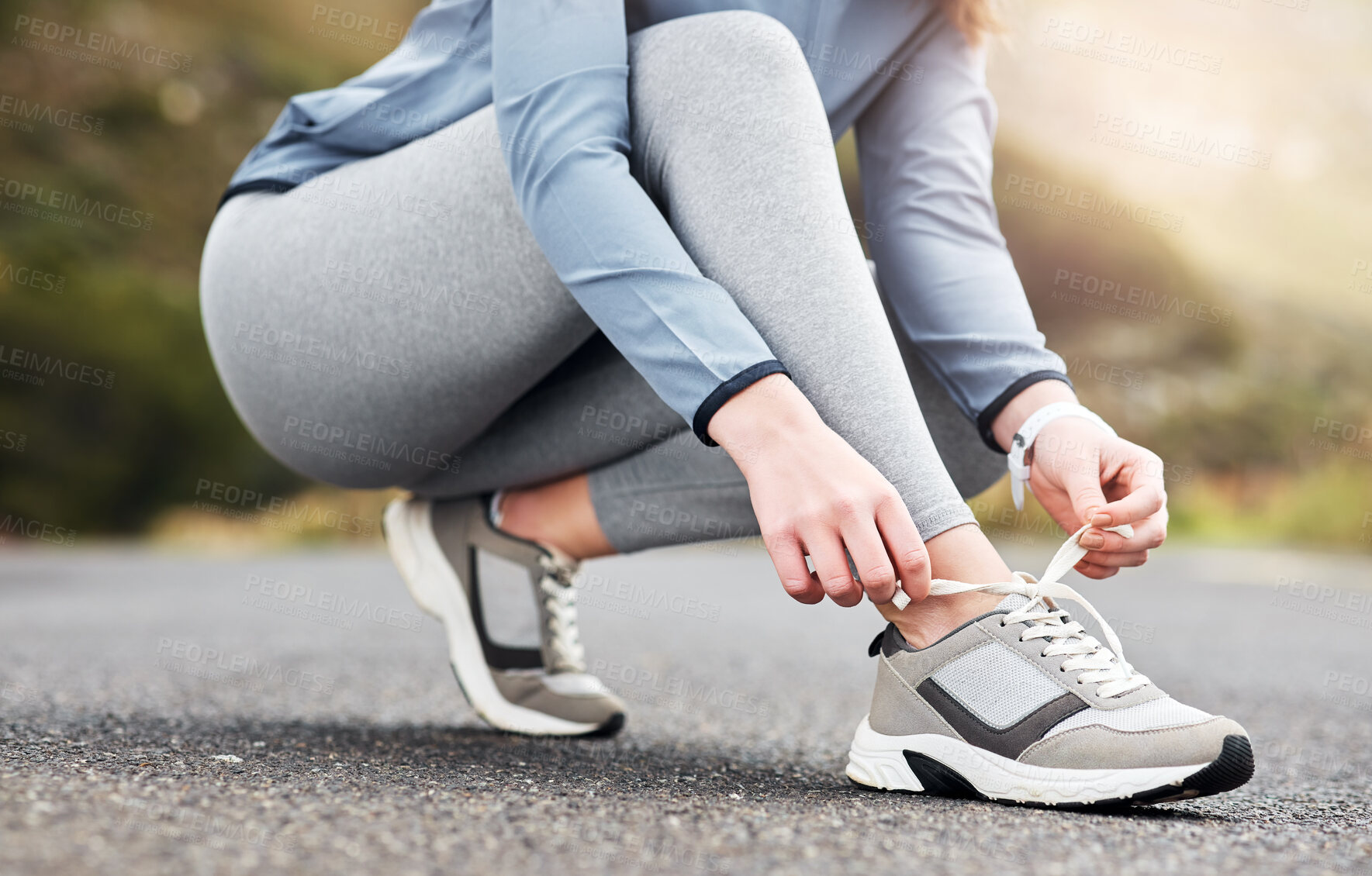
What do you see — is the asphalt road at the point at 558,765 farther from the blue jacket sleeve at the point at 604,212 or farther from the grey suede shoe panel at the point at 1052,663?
the blue jacket sleeve at the point at 604,212

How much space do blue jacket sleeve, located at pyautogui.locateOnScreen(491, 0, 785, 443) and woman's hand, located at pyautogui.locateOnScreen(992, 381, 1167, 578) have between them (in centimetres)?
37

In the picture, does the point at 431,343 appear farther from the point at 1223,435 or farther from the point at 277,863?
the point at 1223,435

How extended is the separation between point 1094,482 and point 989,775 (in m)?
0.31

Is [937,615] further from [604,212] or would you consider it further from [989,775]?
[604,212]

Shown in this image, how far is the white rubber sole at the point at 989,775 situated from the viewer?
772 millimetres

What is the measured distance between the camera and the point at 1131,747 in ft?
2.55

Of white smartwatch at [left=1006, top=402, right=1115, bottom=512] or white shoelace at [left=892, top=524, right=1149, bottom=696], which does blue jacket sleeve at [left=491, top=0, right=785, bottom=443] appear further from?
white smartwatch at [left=1006, top=402, right=1115, bottom=512]

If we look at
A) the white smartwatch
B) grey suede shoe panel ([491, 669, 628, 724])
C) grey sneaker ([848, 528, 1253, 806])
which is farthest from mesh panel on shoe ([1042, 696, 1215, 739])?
grey suede shoe panel ([491, 669, 628, 724])

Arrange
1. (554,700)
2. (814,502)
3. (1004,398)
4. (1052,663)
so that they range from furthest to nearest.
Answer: (554,700)
(1004,398)
(1052,663)
(814,502)

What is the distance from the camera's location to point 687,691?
168 cm

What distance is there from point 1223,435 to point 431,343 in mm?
10416

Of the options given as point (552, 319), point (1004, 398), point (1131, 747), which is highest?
point (552, 319)

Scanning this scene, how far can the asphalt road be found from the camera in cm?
60

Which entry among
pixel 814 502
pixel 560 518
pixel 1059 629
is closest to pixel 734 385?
pixel 814 502
